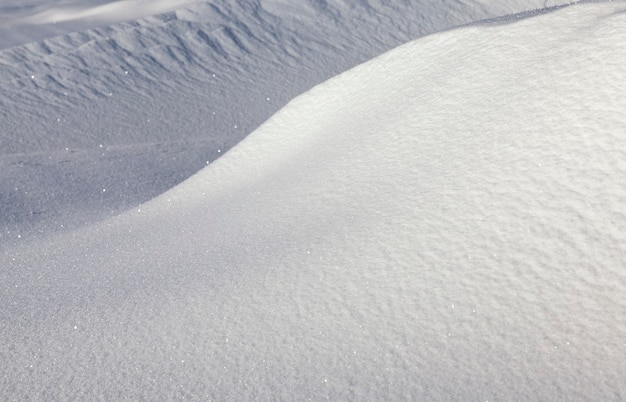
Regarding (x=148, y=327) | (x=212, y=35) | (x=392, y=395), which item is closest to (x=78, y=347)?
(x=148, y=327)

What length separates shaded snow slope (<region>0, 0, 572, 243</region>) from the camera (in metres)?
3.77

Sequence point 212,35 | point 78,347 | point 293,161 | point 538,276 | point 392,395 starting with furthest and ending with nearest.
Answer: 1. point 212,35
2. point 293,161
3. point 78,347
4. point 538,276
5. point 392,395

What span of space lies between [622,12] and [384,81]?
2.88 feet

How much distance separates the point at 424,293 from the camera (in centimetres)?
137

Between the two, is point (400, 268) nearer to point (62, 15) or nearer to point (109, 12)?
point (109, 12)

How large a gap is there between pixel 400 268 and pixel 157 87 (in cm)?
478

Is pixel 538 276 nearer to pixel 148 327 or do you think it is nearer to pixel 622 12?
pixel 148 327

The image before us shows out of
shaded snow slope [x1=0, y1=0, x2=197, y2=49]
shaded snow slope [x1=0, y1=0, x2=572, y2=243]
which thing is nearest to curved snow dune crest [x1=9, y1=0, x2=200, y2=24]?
shaded snow slope [x1=0, y1=0, x2=197, y2=49]

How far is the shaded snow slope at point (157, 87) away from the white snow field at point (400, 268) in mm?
1158

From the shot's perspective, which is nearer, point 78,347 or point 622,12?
point 78,347

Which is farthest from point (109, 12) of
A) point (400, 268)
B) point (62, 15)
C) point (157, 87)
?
point (400, 268)

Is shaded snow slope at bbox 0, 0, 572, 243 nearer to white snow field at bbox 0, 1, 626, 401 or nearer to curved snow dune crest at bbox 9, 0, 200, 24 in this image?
curved snow dune crest at bbox 9, 0, 200, 24

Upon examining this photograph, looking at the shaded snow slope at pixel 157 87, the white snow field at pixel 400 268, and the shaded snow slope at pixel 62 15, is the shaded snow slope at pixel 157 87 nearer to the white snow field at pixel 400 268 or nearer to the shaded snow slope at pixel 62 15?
the shaded snow slope at pixel 62 15

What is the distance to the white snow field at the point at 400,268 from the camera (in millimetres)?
1220
